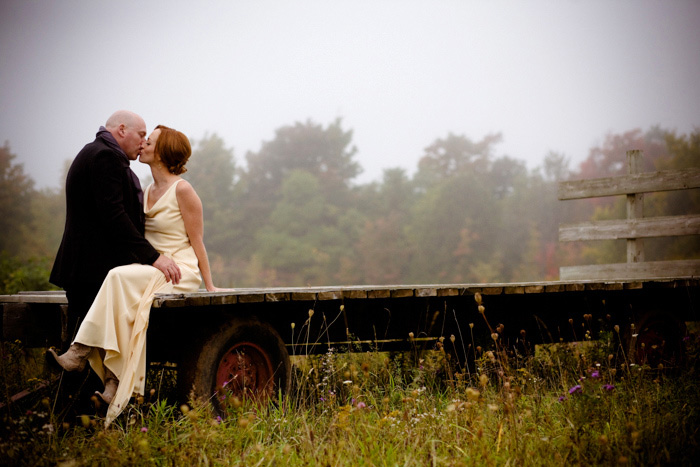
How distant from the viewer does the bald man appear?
3891mm

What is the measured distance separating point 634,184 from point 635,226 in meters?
0.59

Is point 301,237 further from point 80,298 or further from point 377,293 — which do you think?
point 80,298

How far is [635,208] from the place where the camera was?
8227 mm

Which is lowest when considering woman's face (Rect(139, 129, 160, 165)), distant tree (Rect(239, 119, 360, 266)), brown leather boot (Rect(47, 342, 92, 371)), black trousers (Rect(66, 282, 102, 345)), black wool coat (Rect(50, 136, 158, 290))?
brown leather boot (Rect(47, 342, 92, 371))

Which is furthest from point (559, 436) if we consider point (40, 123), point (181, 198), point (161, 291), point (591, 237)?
point (40, 123)

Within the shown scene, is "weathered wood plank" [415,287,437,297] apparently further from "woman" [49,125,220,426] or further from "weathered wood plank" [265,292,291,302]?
"woman" [49,125,220,426]

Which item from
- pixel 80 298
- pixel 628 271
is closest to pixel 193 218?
pixel 80 298

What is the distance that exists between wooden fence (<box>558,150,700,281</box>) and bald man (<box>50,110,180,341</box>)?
580 centimetres

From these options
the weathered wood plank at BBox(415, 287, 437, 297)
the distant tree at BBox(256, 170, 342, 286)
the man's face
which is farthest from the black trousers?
the distant tree at BBox(256, 170, 342, 286)

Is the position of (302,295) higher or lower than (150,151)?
lower

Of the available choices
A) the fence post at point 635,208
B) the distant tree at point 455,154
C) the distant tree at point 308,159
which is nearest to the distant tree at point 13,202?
the distant tree at point 308,159

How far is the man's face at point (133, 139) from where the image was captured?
14.3 ft

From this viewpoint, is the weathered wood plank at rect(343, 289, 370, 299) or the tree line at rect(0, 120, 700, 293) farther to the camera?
the tree line at rect(0, 120, 700, 293)

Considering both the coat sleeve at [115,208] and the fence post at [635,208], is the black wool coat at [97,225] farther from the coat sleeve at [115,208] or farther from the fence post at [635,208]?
the fence post at [635,208]
